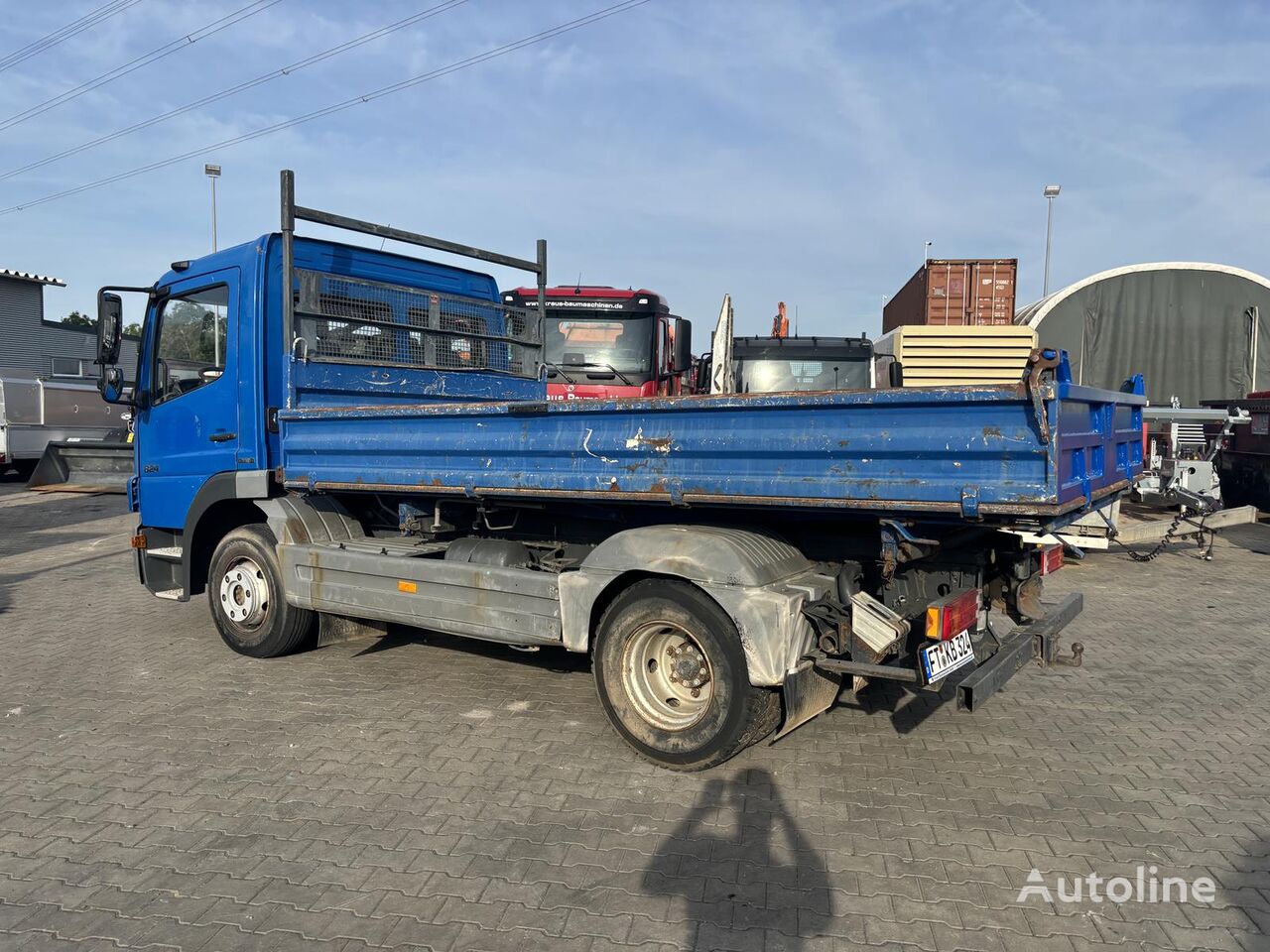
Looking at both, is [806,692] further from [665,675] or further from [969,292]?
[969,292]

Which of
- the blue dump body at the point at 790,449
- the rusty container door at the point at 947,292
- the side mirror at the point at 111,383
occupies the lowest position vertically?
the blue dump body at the point at 790,449

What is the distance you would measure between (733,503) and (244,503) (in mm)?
4034

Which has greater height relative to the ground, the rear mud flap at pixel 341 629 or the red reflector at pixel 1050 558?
the red reflector at pixel 1050 558

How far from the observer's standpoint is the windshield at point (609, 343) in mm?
10461

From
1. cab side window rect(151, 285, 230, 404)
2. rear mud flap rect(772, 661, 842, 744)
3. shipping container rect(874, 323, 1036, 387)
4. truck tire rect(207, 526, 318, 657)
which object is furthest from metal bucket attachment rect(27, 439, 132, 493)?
rear mud flap rect(772, 661, 842, 744)

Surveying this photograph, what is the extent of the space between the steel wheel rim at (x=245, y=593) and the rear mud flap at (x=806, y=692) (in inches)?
148

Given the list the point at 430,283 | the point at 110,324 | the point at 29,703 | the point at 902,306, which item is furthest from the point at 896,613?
the point at 902,306

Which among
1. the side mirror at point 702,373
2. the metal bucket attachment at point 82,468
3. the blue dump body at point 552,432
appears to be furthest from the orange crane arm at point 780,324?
the metal bucket attachment at point 82,468

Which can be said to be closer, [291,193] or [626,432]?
[626,432]

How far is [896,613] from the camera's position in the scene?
4.03m

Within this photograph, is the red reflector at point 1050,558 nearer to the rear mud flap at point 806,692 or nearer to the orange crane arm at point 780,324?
the rear mud flap at point 806,692

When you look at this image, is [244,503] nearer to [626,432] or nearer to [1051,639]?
[626,432]

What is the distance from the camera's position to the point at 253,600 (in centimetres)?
607

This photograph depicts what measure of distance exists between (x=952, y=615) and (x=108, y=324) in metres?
A: 5.93
